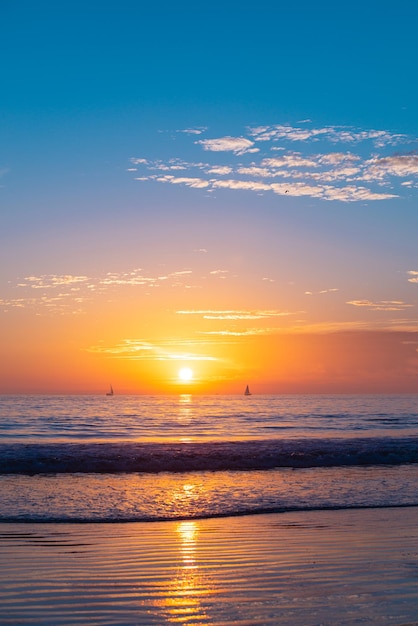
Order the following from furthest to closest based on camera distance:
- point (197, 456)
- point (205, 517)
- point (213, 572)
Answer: point (197, 456) < point (205, 517) < point (213, 572)

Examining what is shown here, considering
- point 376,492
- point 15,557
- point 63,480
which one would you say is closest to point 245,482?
point 376,492

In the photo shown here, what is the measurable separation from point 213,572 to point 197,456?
1927 centimetres

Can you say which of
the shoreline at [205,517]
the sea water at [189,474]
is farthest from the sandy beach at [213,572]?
the sea water at [189,474]

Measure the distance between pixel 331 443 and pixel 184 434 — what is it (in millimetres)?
11892

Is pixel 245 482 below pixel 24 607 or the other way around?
below

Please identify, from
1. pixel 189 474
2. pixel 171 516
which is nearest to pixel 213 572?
pixel 171 516

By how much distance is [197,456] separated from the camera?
2778cm

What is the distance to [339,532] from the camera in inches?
466

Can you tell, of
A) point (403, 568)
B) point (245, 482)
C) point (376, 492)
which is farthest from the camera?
point (245, 482)

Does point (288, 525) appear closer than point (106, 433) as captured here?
Yes

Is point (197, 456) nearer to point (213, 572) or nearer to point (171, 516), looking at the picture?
point (171, 516)

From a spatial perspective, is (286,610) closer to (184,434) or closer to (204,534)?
(204,534)

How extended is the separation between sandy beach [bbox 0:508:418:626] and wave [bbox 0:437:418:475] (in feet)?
39.8

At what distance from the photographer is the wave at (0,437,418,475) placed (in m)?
25.0
